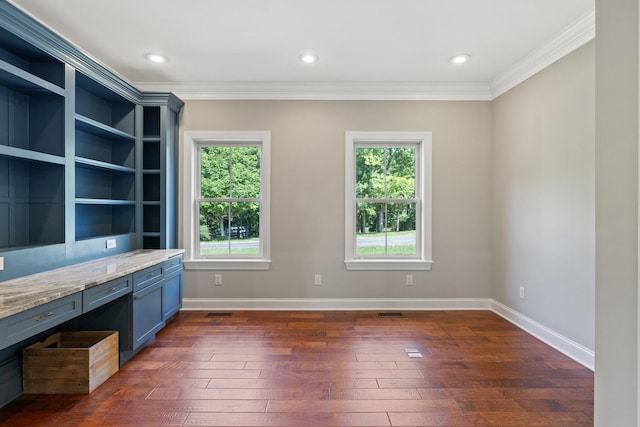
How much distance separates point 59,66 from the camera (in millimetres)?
2416

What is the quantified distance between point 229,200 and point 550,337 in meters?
3.68

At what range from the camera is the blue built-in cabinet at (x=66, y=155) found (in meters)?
2.18

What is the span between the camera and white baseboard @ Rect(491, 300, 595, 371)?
97.2 inches

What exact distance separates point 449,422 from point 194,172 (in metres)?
3.54

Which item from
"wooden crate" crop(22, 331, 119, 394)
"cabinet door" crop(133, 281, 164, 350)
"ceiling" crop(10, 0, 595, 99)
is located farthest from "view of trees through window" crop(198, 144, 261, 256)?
"wooden crate" crop(22, 331, 119, 394)

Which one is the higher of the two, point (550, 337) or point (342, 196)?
point (342, 196)

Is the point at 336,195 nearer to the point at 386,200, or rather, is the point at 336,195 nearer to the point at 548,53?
the point at 386,200

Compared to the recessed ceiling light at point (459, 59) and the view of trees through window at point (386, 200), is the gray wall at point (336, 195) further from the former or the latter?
the recessed ceiling light at point (459, 59)

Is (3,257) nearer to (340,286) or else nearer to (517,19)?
(340,286)

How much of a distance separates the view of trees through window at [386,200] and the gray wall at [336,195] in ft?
0.85

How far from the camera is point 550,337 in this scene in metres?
2.82

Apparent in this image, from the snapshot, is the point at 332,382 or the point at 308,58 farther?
the point at 308,58

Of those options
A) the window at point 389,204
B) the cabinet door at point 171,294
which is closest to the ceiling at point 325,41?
the window at point 389,204

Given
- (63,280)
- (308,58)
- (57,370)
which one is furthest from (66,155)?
(308,58)
